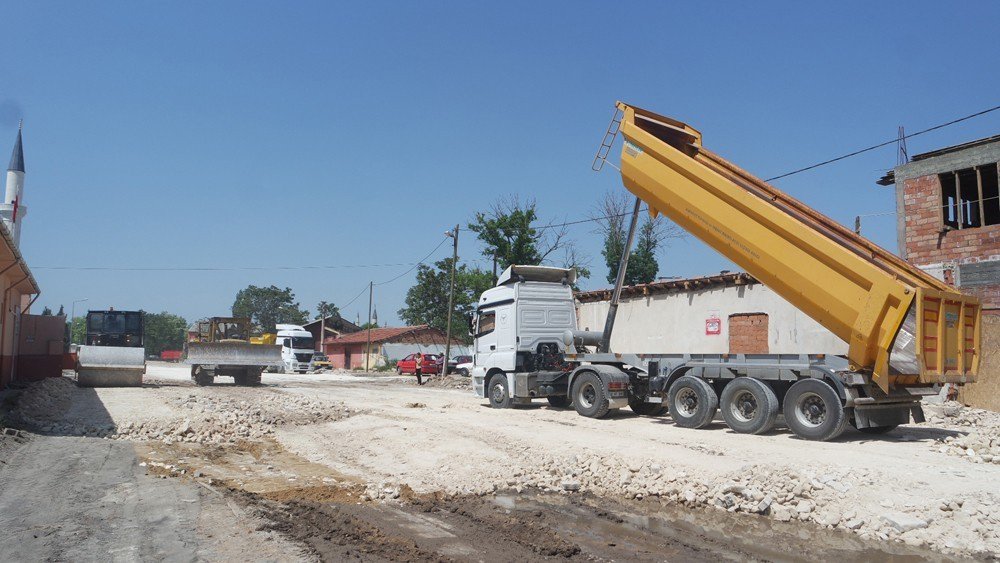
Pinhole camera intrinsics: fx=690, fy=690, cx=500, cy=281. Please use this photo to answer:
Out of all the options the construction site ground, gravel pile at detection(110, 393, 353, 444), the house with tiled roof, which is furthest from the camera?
the house with tiled roof

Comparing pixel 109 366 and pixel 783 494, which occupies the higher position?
pixel 109 366

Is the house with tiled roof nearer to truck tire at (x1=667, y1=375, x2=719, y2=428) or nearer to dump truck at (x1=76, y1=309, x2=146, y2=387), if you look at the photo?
dump truck at (x1=76, y1=309, x2=146, y2=387)

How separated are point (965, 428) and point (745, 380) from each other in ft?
15.7

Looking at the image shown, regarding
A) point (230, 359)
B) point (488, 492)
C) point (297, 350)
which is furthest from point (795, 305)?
point (297, 350)

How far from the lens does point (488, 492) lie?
8.09m

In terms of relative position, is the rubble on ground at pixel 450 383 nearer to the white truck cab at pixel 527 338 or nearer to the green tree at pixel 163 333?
the white truck cab at pixel 527 338

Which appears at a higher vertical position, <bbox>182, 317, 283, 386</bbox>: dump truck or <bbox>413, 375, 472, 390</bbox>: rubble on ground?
<bbox>182, 317, 283, 386</bbox>: dump truck

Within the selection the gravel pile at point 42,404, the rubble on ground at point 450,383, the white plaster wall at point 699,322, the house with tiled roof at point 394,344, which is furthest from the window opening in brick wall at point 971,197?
the house with tiled roof at point 394,344

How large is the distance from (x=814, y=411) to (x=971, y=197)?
39.0ft

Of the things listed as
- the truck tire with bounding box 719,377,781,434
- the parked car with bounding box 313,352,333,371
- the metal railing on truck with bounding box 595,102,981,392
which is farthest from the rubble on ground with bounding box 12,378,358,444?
the parked car with bounding box 313,352,333,371

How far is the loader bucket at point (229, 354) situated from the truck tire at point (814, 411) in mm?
19397

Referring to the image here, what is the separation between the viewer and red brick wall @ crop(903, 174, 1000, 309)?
664 inches

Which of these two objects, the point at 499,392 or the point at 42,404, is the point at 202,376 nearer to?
the point at 42,404

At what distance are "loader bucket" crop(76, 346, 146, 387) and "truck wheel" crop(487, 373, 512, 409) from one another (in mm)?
12068
